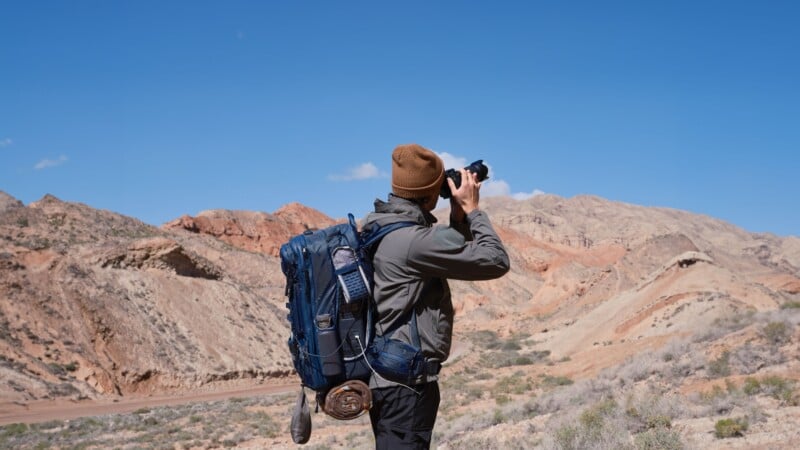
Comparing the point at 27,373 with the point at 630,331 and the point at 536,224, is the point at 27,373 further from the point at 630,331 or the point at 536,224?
the point at 536,224

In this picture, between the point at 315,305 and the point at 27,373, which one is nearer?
the point at 315,305

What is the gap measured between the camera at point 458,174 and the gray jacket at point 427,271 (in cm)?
39

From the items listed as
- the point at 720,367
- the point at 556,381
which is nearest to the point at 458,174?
the point at 720,367

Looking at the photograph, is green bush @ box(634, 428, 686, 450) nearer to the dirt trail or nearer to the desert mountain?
the desert mountain

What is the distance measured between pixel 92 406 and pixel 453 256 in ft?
73.8

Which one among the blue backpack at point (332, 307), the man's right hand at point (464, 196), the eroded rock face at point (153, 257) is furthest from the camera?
the eroded rock face at point (153, 257)

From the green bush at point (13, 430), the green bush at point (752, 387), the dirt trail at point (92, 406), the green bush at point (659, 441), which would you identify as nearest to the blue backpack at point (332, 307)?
the green bush at point (659, 441)

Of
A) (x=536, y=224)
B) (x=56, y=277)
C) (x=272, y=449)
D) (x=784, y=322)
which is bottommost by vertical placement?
(x=272, y=449)

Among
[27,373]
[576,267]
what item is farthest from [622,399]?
[576,267]

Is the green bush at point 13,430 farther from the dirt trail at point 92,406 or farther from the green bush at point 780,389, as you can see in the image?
the green bush at point 780,389

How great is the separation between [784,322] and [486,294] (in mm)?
57471

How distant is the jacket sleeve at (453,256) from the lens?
3.09 metres

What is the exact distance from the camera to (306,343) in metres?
3.14

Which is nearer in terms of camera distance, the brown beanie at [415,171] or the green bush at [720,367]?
the brown beanie at [415,171]
